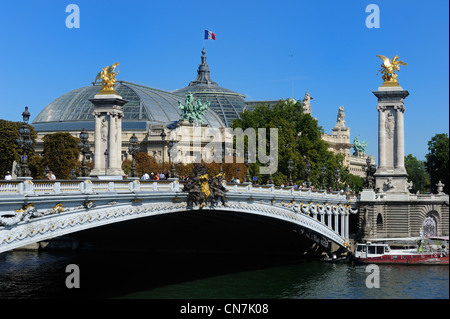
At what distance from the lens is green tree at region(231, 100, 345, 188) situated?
257 feet

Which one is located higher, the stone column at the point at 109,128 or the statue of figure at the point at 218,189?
the stone column at the point at 109,128

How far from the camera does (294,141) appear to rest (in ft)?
267

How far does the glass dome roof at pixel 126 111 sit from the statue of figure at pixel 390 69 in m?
69.0

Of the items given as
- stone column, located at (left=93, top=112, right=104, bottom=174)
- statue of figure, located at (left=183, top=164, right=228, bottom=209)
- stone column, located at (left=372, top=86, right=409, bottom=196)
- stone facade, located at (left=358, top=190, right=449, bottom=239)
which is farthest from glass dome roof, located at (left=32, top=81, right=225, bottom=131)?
statue of figure, located at (left=183, top=164, right=228, bottom=209)

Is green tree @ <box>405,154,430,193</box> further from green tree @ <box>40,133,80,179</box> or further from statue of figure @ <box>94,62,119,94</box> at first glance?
statue of figure @ <box>94,62,119,94</box>

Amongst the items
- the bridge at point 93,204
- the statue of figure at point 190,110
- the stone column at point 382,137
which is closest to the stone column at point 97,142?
the bridge at point 93,204

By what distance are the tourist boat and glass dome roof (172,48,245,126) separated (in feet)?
320

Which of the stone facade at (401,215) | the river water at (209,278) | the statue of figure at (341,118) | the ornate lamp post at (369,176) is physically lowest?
the river water at (209,278)

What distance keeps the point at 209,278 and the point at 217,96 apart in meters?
119

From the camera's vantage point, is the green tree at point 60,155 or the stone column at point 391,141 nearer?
the stone column at point 391,141

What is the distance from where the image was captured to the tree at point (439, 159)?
80750mm

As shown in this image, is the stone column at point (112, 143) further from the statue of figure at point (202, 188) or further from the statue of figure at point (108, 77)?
the statue of figure at point (202, 188)

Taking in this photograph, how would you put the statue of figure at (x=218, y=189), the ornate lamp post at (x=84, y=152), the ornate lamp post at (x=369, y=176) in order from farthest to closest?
the ornate lamp post at (x=369, y=176) → the statue of figure at (x=218, y=189) → the ornate lamp post at (x=84, y=152)
